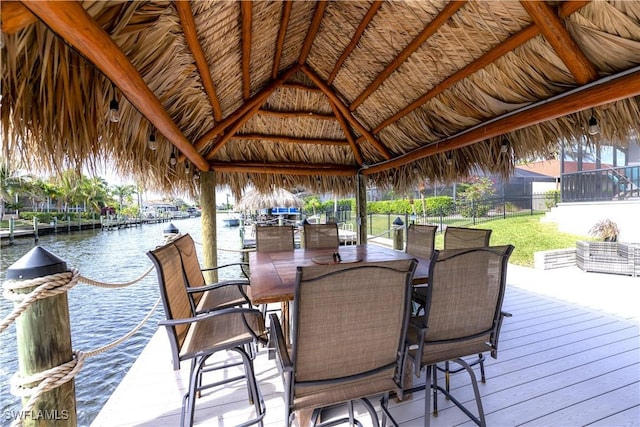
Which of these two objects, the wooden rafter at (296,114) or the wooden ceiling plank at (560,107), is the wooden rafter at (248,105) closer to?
the wooden rafter at (296,114)

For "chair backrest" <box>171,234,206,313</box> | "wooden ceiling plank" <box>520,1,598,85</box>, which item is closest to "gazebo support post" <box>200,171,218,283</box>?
"chair backrest" <box>171,234,206,313</box>

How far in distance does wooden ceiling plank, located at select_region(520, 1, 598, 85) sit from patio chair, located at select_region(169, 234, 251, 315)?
2.88m

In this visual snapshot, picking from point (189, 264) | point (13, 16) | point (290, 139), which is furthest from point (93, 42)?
point (290, 139)

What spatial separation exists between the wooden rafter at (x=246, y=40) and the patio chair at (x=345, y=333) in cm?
202

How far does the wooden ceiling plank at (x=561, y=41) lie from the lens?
1.79m

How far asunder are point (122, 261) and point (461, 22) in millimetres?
13884

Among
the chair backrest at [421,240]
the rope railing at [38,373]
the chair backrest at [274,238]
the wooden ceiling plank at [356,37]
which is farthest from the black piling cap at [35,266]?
the chair backrest at [421,240]

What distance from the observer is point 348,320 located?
1233 millimetres

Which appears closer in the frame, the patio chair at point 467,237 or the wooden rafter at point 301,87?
the patio chair at point 467,237

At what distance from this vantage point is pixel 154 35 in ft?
5.81

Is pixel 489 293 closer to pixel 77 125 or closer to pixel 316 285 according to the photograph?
pixel 316 285

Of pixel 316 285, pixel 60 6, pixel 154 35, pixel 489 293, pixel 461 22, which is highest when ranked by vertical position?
pixel 461 22

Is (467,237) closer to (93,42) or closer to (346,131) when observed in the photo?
(346,131)

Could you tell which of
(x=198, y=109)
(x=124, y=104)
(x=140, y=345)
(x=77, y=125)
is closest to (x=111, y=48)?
(x=77, y=125)
